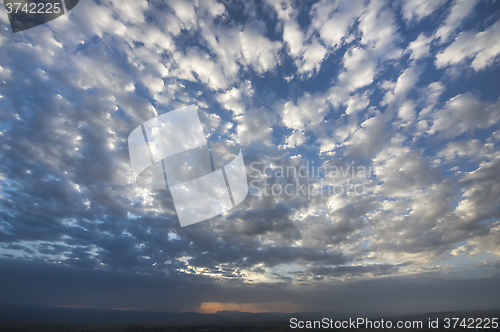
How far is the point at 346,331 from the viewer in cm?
9581

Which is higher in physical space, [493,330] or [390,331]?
[493,330]

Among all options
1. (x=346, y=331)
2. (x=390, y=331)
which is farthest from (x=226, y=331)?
(x=390, y=331)

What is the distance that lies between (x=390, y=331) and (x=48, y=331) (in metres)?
177

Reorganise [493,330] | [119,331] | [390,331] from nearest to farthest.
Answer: [493,330]
[390,331]
[119,331]

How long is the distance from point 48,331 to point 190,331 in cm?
8422

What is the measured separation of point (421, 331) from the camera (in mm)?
86562

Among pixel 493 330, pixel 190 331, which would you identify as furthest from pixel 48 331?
pixel 493 330

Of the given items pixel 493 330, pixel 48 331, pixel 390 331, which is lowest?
pixel 48 331

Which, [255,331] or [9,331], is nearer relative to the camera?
[255,331]

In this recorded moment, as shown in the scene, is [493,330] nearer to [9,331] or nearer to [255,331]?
[255,331]

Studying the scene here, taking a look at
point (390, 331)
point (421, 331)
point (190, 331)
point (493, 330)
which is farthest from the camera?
point (190, 331)

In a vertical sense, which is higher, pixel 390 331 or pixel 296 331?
pixel 390 331

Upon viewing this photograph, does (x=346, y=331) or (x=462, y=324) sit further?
(x=462, y=324)

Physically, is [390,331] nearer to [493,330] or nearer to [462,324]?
[493,330]
